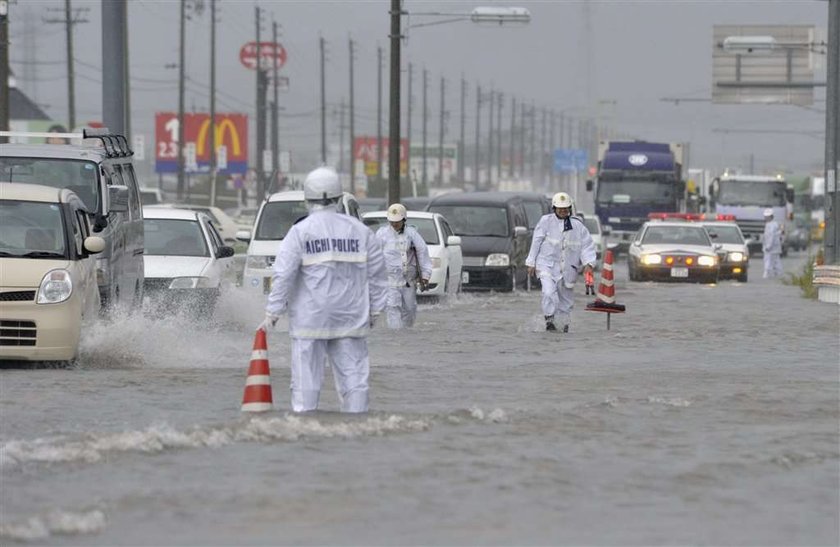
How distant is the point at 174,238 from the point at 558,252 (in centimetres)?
534

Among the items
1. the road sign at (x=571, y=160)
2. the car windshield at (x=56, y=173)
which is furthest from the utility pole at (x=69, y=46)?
the road sign at (x=571, y=160)

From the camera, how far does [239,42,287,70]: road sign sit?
9288 cm

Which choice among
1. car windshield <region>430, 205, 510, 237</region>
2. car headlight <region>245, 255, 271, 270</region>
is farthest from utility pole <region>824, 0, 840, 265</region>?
car headlight <region>245, 255, 271, 270</region>

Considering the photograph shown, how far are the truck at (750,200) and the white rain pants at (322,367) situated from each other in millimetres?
52018

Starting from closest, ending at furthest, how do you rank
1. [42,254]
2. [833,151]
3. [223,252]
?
[42,254] → [223,252] → [833,151]

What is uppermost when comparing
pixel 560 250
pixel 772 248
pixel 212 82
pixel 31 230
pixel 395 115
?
pixel 212 82

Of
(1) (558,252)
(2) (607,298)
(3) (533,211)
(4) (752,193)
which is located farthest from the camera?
(4) (752,193)

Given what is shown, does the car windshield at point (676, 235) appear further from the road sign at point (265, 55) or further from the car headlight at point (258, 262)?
the road sign at point (265, 55)

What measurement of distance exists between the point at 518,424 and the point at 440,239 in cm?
1814

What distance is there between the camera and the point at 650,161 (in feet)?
191

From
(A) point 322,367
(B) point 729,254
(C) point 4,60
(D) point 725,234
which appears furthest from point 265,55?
(A) point 322,367

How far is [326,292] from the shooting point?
39.9 feet

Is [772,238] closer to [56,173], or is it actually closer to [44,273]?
[56,173]

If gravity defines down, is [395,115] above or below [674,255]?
above
